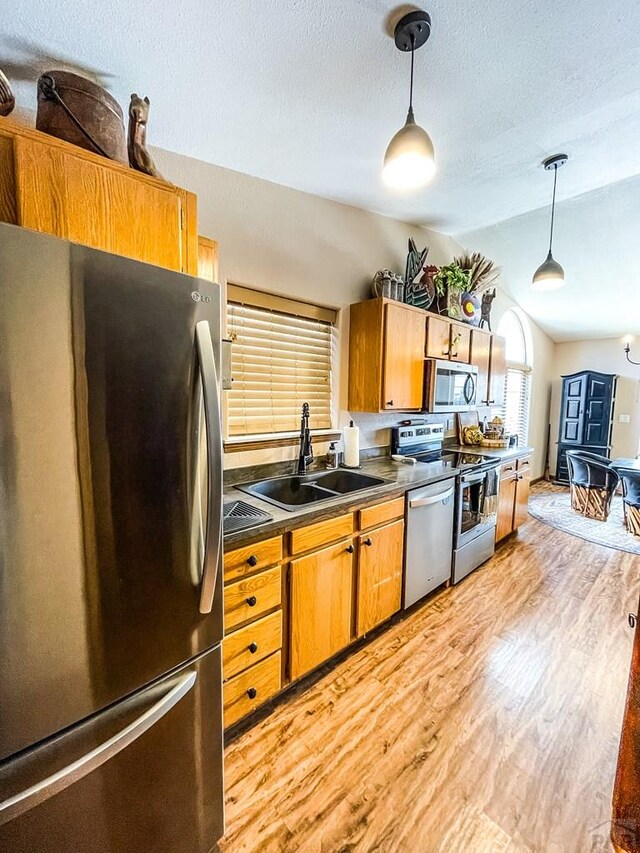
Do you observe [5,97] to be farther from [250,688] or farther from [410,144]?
[250,688]

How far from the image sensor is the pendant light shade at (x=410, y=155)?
1290mm

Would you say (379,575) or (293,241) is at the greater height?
(293,241)

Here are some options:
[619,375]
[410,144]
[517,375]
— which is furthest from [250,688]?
[619,375]

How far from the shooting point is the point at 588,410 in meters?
5.52

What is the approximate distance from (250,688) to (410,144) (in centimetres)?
228

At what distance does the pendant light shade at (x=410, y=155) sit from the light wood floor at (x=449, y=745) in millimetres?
2383

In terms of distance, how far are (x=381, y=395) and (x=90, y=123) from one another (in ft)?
6.29

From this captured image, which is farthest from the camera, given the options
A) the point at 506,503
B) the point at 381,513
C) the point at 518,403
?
the point at 518,403

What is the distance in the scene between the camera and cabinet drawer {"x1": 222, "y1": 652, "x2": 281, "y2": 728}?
1.42 m

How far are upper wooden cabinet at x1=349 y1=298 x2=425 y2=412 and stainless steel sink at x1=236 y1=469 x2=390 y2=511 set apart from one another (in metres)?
0.54

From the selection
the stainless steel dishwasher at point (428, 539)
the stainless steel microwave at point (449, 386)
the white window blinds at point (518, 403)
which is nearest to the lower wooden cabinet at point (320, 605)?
the stainless steel dishwasher at point (428, 539)

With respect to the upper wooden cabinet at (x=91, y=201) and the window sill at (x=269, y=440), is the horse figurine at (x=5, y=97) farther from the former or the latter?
the window sill at (x=269, y=440)

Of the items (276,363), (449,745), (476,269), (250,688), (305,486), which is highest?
(476,269)

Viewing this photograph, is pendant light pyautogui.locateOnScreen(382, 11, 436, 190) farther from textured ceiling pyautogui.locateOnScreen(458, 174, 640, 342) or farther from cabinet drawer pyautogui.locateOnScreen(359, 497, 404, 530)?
textured ceiling pyautogui.locateOnScreen(458, 174, 640, 342)
